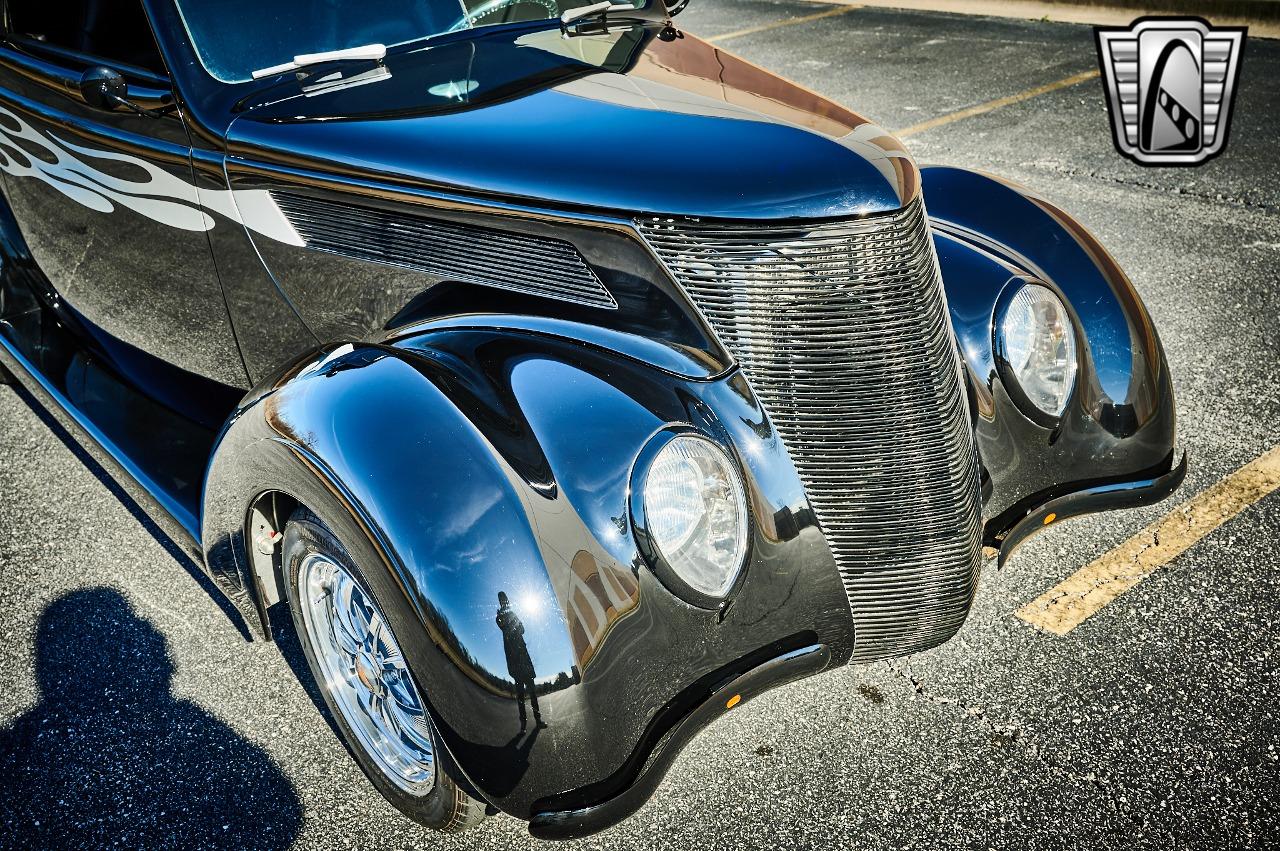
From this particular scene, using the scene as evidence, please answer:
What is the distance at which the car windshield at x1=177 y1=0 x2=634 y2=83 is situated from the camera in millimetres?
2732

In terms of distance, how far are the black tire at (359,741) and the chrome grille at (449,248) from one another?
2.12 feet

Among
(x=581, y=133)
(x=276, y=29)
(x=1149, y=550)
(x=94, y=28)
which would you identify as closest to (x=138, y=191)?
(x=94, y=28)

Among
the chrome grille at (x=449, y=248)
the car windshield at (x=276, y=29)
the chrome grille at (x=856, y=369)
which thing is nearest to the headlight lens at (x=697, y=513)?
the chrome grille at (x=856, y=369)

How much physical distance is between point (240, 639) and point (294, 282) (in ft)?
3.48

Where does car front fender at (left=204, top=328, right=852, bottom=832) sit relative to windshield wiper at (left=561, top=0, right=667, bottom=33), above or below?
below

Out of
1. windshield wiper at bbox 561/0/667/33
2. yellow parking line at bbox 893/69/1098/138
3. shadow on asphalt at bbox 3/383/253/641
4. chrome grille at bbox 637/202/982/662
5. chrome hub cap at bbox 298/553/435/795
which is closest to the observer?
chrome grille at bbox 637/202/982/662

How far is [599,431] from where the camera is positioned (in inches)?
78.4

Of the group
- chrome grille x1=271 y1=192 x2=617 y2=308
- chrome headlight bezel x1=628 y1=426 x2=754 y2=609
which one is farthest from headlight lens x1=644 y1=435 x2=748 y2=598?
chrome grille x1=271 y1=192 x2=617 y2=308

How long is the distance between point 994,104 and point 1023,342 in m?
5.49

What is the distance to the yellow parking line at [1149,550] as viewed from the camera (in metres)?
2.87

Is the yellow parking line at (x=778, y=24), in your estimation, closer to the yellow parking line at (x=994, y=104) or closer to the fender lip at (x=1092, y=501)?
the yellow parking line at (x=994, y=104)

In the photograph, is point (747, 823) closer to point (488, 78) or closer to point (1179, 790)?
point (1179, 790)

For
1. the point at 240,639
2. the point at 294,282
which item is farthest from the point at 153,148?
the point at 240,639

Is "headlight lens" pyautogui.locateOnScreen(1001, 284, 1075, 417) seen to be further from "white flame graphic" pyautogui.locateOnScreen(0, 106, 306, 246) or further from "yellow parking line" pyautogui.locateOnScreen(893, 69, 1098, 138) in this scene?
"yellow parking line" pyautogui.locateOnScreen(893, 69, 1098, 138)
